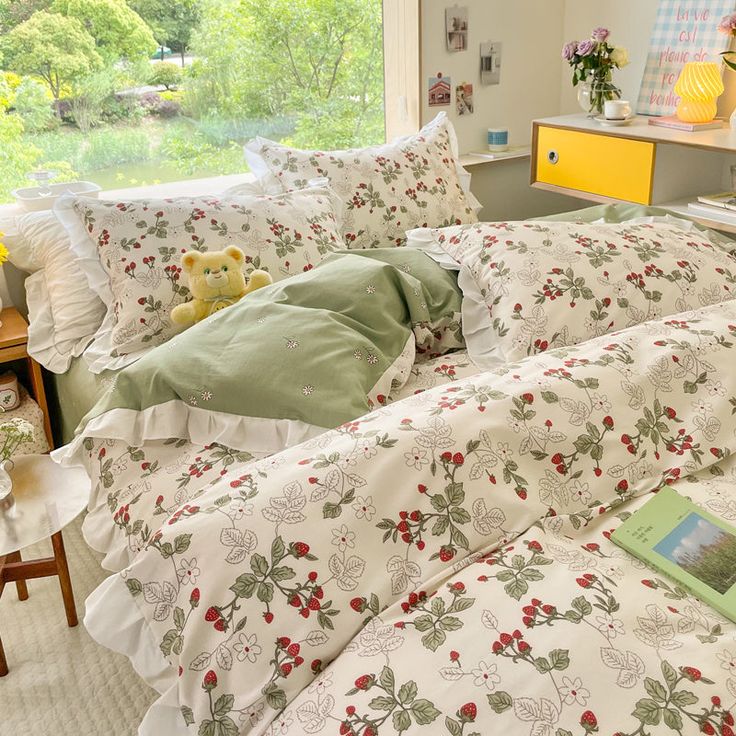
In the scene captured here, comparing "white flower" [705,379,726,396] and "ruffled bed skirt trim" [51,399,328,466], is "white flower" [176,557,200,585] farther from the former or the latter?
"white flower" [705,379,726,396]

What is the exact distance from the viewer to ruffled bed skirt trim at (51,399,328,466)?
1.47m

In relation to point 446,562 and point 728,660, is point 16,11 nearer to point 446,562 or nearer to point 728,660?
point 446,562

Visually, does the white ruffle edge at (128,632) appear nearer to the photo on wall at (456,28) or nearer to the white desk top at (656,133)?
the white desk top at (656,133)

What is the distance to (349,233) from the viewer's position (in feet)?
7.59

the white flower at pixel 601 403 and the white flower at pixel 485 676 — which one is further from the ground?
the white flower at pixel 601 403

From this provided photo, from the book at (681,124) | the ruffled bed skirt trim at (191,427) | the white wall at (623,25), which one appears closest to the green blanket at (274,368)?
the ruffled bed skirt trim at (191,427)

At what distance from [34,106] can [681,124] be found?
2062 mm

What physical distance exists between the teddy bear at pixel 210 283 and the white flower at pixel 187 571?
37.5 inches

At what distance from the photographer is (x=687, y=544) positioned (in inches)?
44.9

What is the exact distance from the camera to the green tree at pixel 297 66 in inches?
112

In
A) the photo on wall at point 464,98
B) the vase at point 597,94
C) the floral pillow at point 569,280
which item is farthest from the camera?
the photo on wall at point 464,98

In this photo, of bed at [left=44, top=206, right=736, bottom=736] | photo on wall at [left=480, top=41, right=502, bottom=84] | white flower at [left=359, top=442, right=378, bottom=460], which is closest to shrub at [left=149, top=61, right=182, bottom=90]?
photo on wall at [left=480, top=41, right=502, bottom=84]

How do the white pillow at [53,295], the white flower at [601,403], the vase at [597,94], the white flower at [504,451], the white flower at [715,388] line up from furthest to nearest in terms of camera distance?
the vase at [597,94]
the white pillow at [53,295]
the white flower at [715,388]
the white flower at [601,403]
the white flower at [504,451]

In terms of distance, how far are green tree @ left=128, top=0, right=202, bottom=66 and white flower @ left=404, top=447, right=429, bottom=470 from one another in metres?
2.11
